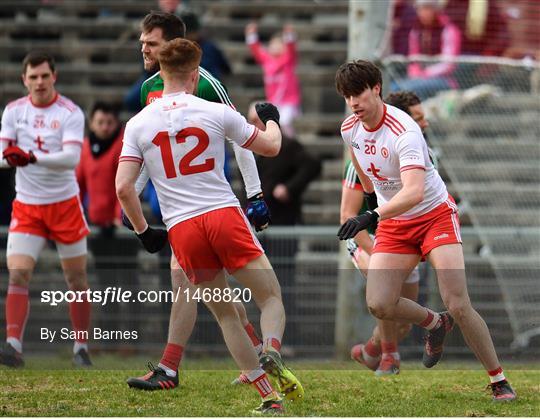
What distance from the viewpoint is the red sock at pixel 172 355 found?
917 centimetres

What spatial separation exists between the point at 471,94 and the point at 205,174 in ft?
26.1

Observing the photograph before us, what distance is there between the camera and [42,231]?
1125cm

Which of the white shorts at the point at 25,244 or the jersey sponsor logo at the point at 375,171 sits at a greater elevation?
the jersey sponsor logo at the point at 375,171

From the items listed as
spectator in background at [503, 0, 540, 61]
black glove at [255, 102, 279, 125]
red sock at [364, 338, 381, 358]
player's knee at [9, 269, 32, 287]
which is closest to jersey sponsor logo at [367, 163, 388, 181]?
black glove at [255, 102, 279, 125]

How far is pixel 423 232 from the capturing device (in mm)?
9039

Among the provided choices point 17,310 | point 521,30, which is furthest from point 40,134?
point 521,30

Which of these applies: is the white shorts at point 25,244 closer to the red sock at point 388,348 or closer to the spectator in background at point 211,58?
the red sock at point 388,348

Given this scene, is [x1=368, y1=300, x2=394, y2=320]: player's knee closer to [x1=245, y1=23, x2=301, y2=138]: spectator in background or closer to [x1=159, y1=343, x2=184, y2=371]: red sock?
[x1=159, y1=343, x2=184, y2=371]: red sock

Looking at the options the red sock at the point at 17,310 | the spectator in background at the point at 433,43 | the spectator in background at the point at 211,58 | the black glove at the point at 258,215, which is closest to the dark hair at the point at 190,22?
the spectator in background at the point at 211,58

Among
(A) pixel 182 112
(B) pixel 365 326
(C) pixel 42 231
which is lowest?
(B) pixel 365 326

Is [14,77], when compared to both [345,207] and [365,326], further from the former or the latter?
[345,207]

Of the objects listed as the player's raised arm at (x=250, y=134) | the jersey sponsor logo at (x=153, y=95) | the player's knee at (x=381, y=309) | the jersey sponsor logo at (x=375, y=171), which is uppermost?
the jersey sponsor logo at (x=153, y=95)

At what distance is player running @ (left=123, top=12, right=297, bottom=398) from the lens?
9039 mm

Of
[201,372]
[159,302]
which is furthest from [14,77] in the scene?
[201,372]
